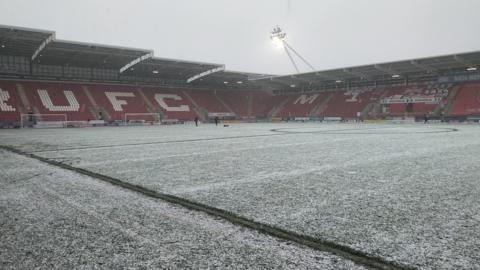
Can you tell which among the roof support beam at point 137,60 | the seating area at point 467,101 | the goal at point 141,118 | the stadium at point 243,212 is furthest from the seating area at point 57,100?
the seating area at point 467,101

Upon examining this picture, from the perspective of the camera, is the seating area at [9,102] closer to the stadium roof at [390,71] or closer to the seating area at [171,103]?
the seating area at [171,103]

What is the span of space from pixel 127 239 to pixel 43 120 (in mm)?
42981

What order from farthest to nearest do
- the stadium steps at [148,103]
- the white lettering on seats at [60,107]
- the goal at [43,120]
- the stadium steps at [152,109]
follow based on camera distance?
the stadium steps at [148,103]
the stadium steps at [152,109]
the white lettering on seats at [60,107]
the goal at [43,120]

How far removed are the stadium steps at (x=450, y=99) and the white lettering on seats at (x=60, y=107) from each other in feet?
156

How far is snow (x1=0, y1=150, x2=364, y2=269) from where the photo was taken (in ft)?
8.54

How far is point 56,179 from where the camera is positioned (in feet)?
20.7

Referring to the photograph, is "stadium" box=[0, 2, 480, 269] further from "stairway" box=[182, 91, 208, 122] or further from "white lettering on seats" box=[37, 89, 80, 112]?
"stairway" box=[182, 91, 208, 122]

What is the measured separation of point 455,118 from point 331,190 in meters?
40.9

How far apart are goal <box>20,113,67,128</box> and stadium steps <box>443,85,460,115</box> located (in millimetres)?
47425

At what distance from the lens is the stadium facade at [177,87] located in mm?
38469

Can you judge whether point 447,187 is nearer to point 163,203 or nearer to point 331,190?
point 331,190

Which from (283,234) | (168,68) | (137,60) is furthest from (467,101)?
(283,234)

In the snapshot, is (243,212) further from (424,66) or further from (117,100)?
(117,100)

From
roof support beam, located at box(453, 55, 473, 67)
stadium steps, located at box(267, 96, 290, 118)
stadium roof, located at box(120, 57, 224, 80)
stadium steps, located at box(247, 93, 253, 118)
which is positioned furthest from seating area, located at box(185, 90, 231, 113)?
roof support beam, located at box(453, 55, 473, 67)
